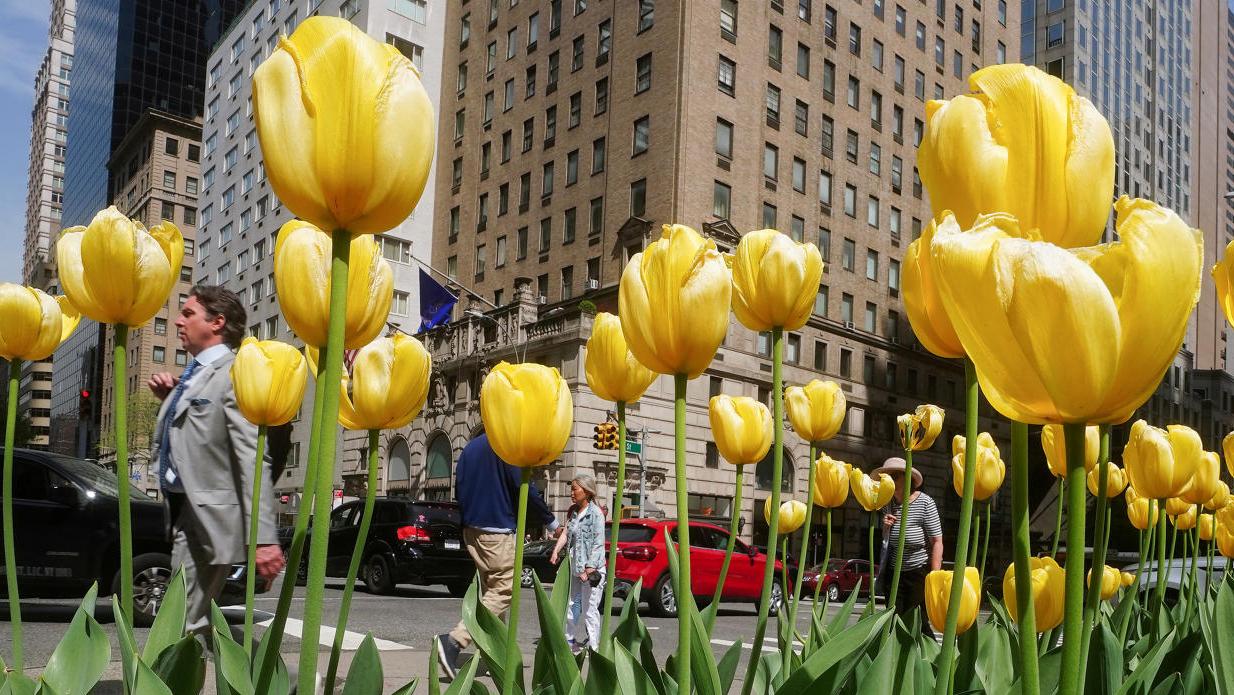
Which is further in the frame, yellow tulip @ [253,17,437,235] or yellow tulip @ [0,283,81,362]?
yellow tulip @ [0,283,81,362]

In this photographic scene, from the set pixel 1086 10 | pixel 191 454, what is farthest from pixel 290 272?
pixel 1086 10

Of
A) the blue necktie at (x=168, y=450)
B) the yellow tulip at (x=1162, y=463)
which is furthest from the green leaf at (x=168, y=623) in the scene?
the yellow tulip at (x=1162, y=463)

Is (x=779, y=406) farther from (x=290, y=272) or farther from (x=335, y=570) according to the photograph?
(x=335, y=570)

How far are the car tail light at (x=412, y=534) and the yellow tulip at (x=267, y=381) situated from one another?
1339 cm

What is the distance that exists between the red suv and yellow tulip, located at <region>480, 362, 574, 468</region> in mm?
11209

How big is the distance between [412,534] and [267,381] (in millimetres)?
13532

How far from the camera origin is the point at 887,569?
815cm

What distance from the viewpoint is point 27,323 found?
280 cm

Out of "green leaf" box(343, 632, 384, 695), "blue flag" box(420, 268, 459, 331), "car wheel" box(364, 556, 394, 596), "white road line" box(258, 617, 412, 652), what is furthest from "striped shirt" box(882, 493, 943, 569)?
"blue flag" box(420, 268, 459, 331)

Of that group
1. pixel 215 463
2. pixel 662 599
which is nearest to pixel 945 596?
pixel 215 463

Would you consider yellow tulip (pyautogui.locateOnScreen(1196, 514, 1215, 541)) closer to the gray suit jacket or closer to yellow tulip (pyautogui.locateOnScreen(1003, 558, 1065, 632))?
yellow tulip (pyautogui.locateOnScreen(1003, 558, 1065, 632))

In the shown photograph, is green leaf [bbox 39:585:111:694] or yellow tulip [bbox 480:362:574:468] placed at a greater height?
yellow tulip [bbox 480:362:574:468]

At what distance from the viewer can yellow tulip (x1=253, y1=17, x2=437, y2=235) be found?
120 centimetres

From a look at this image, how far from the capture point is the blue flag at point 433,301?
3278cm
